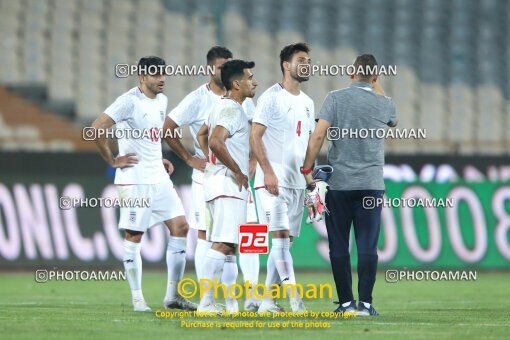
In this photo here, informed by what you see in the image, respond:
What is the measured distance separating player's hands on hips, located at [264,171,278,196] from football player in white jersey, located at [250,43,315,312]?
0.08 meters

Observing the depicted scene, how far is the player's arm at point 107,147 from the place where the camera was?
10.3 meters

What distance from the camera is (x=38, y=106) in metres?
20.8

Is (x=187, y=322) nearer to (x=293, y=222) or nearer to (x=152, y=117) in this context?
(x=293, y=222)

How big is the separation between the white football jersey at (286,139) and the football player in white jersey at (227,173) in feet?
1.76

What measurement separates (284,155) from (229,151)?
2.46ft

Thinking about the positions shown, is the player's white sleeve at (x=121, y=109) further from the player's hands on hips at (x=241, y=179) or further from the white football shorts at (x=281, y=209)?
the player's hands on hips at (x=241, y=179)

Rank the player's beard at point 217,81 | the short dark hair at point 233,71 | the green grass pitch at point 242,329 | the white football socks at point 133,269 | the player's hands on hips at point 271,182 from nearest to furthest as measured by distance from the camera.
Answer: the green grass pitch at point 242,329, the short dark hair at point 233,71, the player's hands on hips at point 271,182, the white football socks at point 133,269, the player's beard at point 217,81

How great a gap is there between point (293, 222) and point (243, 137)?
1.04 m

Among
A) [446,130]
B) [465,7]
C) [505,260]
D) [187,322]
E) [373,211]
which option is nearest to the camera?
[187,322]

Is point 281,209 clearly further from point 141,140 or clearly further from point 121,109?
point 121,109

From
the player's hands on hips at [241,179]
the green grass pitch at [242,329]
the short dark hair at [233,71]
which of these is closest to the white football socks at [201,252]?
the green grass pitch at [242,329]

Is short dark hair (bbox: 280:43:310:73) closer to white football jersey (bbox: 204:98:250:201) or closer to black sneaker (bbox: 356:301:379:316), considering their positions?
white football jersey (bbox: 204:98:250:201)

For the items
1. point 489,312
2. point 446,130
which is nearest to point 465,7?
point 446,130

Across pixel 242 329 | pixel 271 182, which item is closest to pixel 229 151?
pixel 271 182
